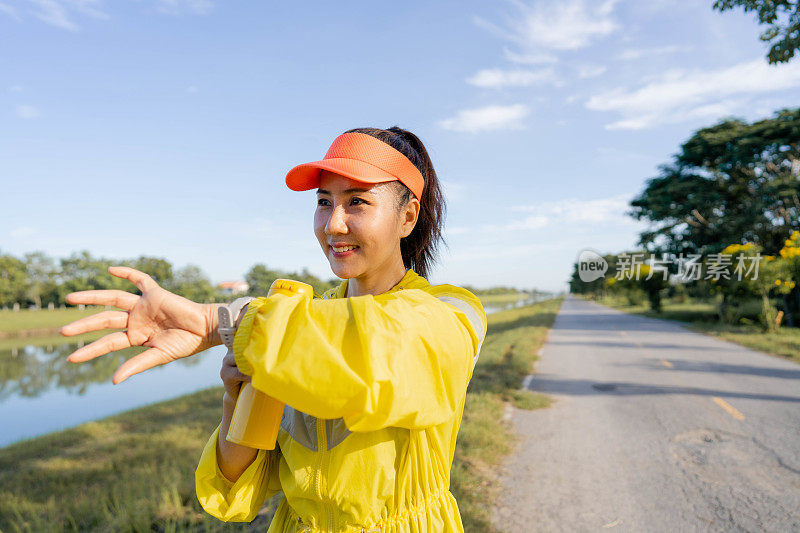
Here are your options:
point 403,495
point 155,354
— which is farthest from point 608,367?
point 155,354

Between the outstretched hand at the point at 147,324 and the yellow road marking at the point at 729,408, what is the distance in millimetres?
7480

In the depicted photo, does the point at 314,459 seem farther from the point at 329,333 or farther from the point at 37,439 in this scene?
the point at 37,439

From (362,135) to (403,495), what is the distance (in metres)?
1.04

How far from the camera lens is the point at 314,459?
1303 mm

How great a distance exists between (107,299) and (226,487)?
0.81 m

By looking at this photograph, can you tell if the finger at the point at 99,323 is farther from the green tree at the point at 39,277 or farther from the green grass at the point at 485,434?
the green tree at the point at 39,277

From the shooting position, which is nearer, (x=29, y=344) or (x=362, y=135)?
(x=362, y=135)

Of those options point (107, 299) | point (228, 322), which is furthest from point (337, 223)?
point (107, 299)

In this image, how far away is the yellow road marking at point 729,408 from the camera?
636 cm

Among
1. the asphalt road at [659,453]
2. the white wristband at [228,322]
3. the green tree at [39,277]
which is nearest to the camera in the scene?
the white wristband at [228,322]

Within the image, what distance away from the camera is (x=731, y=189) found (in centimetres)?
2192

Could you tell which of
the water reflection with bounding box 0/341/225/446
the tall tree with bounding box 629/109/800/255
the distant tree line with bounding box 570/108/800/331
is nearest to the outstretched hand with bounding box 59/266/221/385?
the water reflection with bounding box 0/341/225/446

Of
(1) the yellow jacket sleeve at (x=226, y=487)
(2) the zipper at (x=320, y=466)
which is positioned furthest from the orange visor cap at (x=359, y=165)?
(1) the yellow jacket sleeve at (x=226, y=487)

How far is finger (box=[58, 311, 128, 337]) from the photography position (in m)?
0.92
